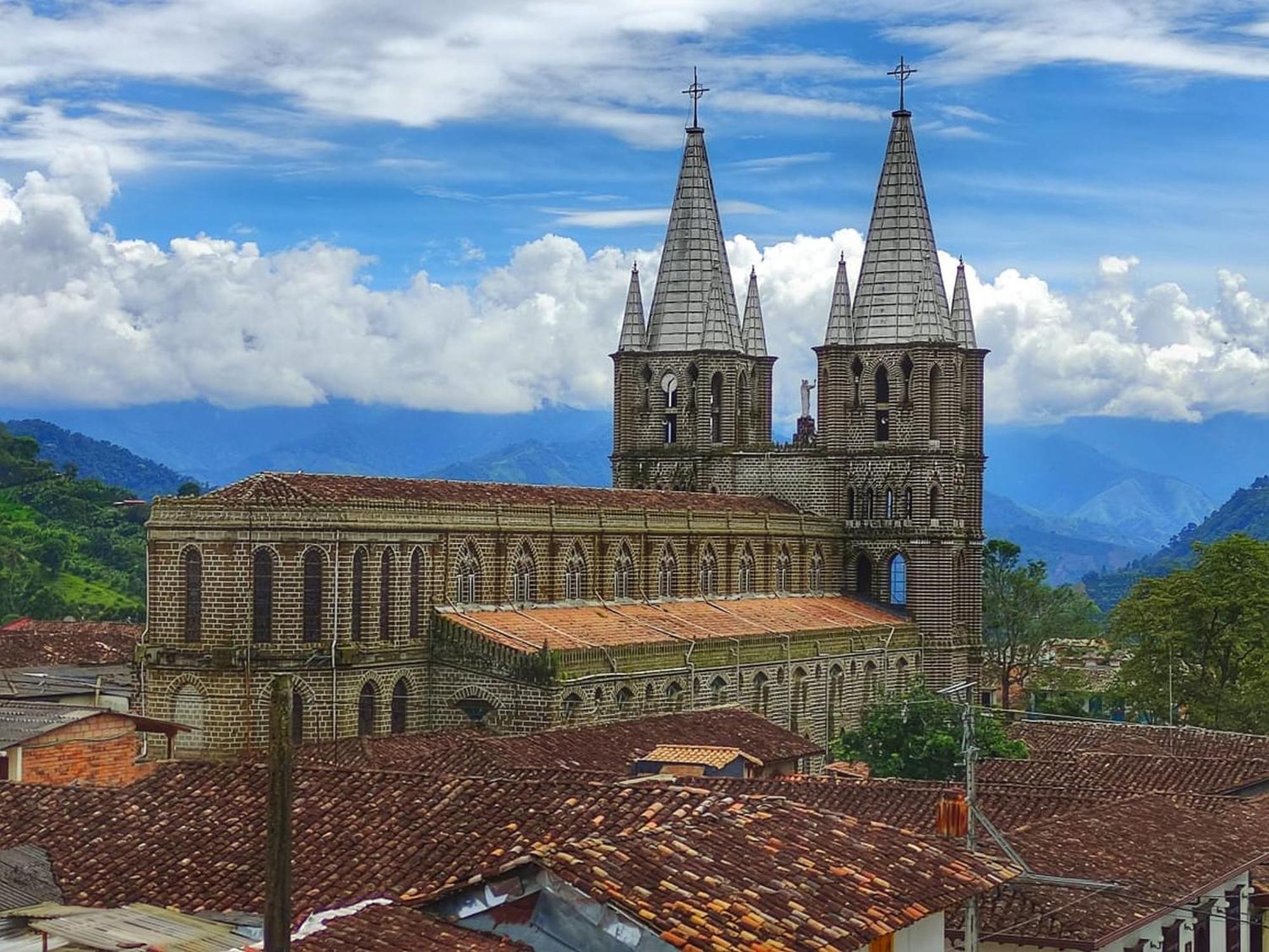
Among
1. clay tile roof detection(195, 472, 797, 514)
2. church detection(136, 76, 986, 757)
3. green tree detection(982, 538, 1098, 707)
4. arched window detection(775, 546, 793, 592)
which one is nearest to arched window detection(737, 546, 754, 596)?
church detection(136, 76, 986, 757)

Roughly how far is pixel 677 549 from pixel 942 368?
14.4 meters

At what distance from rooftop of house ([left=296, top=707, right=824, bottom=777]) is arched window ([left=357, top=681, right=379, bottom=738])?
2590 millimetres

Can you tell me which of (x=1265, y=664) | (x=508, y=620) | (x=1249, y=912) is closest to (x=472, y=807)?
(x=1249, y=912)

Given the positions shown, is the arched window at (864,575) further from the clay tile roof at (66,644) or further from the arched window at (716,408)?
the clay tile roof at (66,644)

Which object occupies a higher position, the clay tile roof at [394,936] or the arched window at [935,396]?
the arched window at [935,396]

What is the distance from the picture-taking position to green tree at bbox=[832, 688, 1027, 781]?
45.4 m

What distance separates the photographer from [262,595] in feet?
151

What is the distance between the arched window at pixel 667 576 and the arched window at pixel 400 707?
49.9 ft

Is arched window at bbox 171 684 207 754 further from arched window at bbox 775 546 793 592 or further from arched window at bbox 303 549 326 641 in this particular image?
arched window at bbox 775 546 793 592

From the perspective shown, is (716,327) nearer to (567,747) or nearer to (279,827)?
(567,747)

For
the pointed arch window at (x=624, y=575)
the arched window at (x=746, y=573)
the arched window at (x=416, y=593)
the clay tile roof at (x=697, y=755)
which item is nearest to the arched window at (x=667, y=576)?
the pointed arch window at (x=624, y=575)

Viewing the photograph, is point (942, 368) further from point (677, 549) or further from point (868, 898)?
point (868, 898)

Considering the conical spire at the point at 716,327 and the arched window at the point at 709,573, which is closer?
the arched window at the point at 709,573

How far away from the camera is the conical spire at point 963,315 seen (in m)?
74.4
